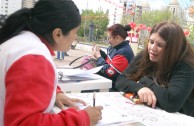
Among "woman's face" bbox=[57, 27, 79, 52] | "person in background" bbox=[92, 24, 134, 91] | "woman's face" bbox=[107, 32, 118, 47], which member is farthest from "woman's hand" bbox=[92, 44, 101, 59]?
"woman's face" bbox=[57, 27, 79, 52]

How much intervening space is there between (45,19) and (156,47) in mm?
843

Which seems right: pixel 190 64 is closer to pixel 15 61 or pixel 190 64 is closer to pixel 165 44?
pixel 165 44

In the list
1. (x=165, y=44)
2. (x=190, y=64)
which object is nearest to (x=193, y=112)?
(x=190, y=64)

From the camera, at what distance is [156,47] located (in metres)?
1.44

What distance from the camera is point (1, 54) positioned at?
27.7 inches

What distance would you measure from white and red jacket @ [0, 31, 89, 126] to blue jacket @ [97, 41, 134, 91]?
5.19 ft

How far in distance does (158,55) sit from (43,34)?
33.0 inches

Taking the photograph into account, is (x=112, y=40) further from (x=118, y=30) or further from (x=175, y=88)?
(x=175, y=88)

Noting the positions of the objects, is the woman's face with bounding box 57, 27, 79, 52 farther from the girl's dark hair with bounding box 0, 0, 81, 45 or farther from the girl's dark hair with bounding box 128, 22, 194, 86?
A: the girl's dark hair with bounding box 128, 22, 194, 86

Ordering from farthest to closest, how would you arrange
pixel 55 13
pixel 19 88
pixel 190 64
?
pixel 190 64
pixel 55 13
pixel 19 88

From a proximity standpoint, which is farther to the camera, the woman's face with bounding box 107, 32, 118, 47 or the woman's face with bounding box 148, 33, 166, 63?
the woman's face with bounding box 107, 32, 118, 47

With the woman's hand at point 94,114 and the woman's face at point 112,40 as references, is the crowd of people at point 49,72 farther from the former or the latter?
the woman's face at point 112,40

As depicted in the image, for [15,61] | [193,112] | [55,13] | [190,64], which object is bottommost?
[193,112]

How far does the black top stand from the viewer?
1208 millimetres
